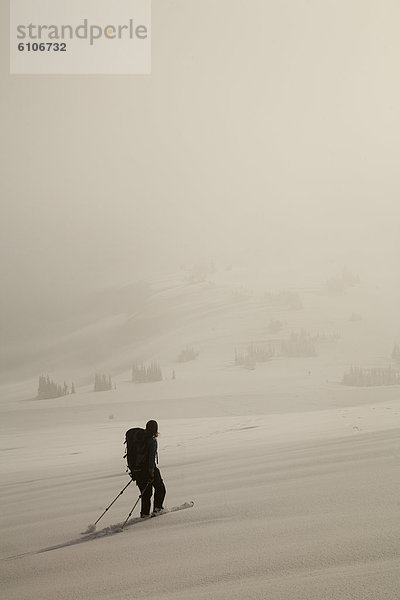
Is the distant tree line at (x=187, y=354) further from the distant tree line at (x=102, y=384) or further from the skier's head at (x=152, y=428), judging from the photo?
the skier's head at (x=152, y=428)

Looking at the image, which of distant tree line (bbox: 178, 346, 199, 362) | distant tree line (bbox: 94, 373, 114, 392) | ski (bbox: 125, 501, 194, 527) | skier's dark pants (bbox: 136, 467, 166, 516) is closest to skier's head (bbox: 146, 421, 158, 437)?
skier's dark pants (bbox: 136, 467, 166, 516)

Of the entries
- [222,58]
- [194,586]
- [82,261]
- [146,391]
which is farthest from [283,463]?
[82,261]

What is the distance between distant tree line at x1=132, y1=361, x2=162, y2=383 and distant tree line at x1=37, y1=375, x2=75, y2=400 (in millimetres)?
742

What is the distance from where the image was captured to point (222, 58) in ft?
24.8

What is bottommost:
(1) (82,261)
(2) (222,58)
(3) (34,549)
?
(3) (34,549)

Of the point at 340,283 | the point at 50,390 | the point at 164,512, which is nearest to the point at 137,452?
the point at 164,512

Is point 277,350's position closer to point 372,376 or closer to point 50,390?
point 372,376

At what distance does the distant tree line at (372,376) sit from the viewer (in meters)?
7.41

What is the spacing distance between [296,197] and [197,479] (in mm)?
5878

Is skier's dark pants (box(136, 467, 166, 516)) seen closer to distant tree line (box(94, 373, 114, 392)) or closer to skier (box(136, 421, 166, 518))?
skier (box(136, 421, 166, 518))

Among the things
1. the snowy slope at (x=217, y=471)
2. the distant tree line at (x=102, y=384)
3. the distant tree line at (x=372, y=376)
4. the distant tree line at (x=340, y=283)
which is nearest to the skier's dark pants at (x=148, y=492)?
the snowy slope at (x=217, y=471)

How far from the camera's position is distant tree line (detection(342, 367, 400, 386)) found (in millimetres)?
7414

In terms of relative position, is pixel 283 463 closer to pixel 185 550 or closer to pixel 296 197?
pixel 185 550

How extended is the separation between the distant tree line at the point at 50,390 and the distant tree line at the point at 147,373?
74 centimetres
